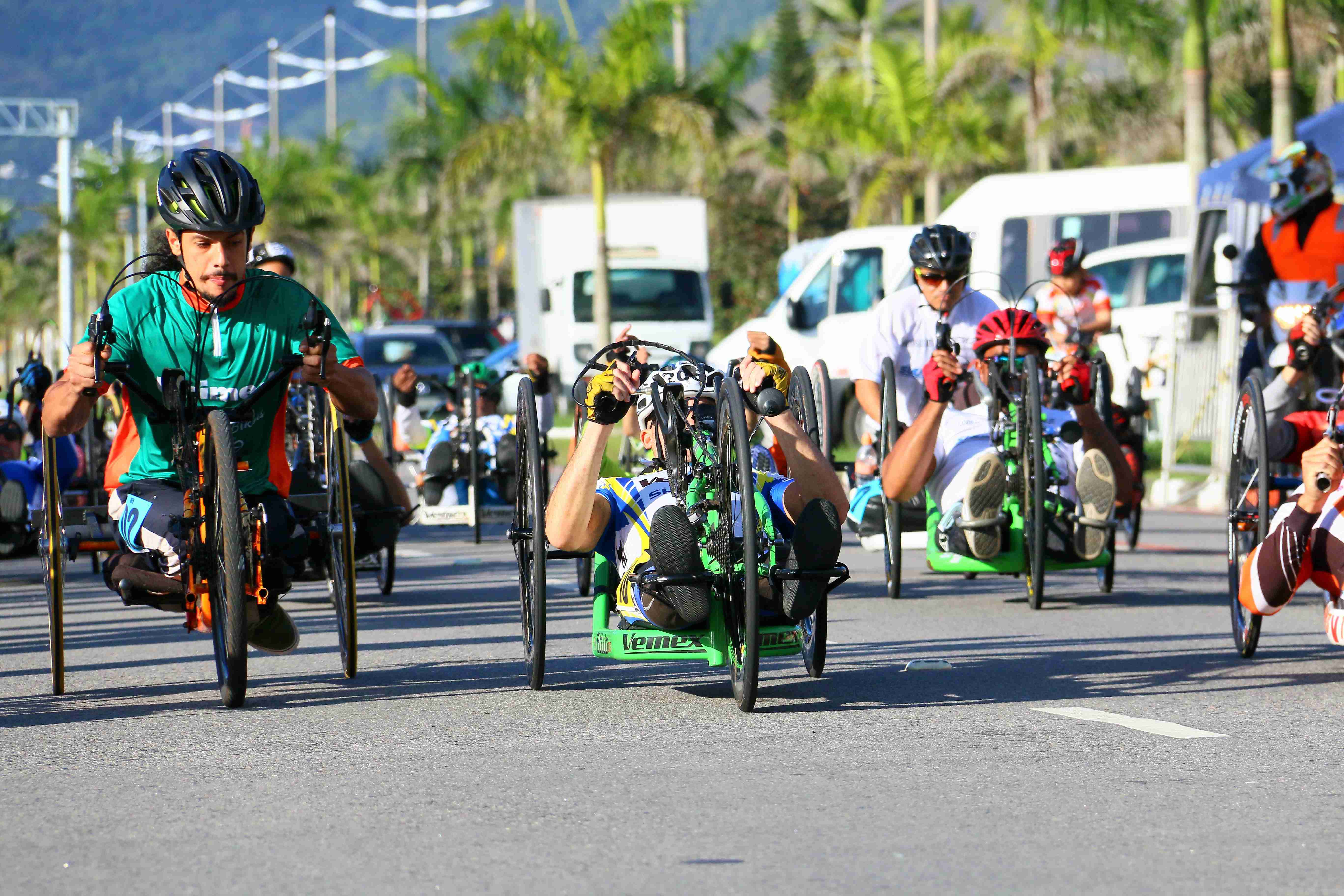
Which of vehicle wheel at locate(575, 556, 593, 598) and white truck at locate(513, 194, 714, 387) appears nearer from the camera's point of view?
vehicle wheel at locate(575, 556, 593, 598)

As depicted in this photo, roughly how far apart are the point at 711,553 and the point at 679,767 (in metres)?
1.18

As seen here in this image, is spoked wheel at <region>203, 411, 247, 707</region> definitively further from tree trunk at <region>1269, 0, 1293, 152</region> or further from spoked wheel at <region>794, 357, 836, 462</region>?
tree trunk at <region>1269, 0, 1293, 152</region>

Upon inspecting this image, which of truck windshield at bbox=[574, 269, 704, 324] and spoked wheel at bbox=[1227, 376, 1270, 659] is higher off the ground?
truck windshield at bbox=[574, 269, 704, 324]

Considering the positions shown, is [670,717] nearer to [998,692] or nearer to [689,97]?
[998,692]

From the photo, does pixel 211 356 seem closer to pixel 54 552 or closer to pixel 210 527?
pixel 210 527

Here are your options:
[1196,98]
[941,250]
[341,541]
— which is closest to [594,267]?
[1196,98]

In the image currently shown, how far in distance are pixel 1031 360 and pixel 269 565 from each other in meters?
4.42

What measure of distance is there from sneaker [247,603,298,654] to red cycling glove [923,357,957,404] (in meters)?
3.70

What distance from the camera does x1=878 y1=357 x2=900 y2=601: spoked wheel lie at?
10.8 meters

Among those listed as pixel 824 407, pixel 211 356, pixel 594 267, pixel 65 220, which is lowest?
pixel 824 407

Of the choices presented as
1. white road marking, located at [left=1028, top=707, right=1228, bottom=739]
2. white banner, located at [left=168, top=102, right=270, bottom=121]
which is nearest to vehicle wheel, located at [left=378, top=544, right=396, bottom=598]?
white road marking, located at [left=1028, top=707, right=1228, bottom=739]

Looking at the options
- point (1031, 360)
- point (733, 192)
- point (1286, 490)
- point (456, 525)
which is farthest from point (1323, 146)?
point (733, 192)

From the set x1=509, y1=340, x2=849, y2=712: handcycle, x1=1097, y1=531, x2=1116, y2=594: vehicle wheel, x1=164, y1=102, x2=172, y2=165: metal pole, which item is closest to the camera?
x1=509, y1=340, x2=849, y2=712: handcycle

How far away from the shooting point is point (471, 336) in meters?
44.7
